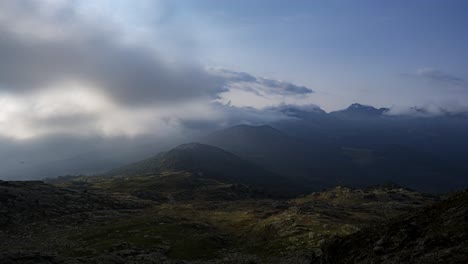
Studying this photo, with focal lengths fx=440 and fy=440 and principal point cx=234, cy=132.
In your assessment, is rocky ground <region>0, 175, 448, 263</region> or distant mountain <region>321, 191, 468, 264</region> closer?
distant mountain <region>321, 191, 468, 264</region>

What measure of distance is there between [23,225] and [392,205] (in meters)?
142

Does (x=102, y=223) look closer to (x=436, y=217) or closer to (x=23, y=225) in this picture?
(x=23, y=225)

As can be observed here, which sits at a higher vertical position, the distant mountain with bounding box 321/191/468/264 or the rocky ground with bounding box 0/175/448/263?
the distant mountain with bounding box 321/191/468/264

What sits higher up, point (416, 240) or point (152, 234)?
point (416, 240)

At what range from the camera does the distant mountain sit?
34234 millimetres

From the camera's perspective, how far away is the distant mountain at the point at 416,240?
34.2 metres

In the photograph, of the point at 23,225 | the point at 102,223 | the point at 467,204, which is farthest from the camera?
the point at 102,223

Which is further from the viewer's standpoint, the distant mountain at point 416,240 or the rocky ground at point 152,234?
the rocky ground at point 152,234

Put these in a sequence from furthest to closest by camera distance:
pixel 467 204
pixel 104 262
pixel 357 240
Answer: pixel 104 262, pixel 357 240, pixel 467 204

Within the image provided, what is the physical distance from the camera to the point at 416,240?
38.3 metres

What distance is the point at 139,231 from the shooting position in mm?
116438

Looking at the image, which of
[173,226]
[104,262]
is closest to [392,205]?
[173,226]

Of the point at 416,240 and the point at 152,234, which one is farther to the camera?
the point at 152,234

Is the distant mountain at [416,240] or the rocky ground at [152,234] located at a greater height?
the distant mountain at [416,240]
